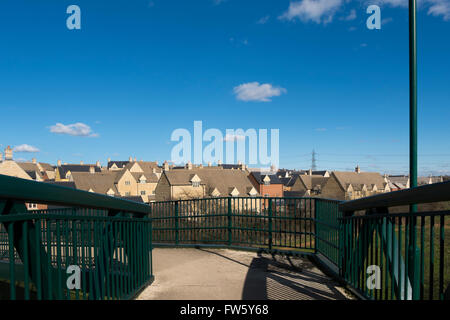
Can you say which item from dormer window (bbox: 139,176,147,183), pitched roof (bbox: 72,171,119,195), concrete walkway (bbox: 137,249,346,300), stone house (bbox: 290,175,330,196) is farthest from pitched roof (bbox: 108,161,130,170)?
concrete walkway (bbox: 137,249,346,300)

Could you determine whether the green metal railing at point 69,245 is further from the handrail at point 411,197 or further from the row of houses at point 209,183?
the row of houses at point 209,183

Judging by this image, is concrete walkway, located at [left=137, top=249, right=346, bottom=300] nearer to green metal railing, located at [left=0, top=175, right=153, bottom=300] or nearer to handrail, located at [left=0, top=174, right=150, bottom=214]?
green metal railing, located at [left=0, top=175, right=153, bottom=300]

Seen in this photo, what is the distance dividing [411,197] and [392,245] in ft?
2.93

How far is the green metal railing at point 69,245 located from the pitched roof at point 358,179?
61.7 m

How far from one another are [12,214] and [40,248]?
51 cm

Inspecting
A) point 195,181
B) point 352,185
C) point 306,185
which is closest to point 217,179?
point 195,181

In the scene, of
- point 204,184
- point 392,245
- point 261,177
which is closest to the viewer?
point 392,245

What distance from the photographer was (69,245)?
3225mm

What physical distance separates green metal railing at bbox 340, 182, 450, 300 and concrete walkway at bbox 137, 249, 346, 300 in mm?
615

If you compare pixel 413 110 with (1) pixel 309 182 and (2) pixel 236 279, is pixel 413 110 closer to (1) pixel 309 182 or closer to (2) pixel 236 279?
(2) pixel 236 279

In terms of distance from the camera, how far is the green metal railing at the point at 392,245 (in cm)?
248
